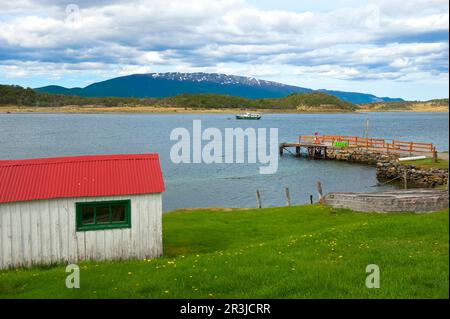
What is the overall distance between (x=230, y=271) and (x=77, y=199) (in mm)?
6865

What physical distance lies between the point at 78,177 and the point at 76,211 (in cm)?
126

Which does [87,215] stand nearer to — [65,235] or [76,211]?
[76,211]

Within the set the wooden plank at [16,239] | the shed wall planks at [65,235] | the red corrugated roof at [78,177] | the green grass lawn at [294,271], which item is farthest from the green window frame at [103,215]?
the green grass lawn at [294,271]

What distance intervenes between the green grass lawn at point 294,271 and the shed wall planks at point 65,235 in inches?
27.6

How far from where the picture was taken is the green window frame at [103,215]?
666 inches

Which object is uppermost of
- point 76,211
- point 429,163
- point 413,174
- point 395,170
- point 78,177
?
point 78,177

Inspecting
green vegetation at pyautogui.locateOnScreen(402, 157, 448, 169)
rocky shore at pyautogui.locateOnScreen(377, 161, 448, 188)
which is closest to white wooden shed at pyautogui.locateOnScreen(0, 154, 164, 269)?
rocky shore at pyautogui.locateOnScreen(377, 161, 448, 188)

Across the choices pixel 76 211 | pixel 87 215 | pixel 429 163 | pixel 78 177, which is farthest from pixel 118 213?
pixel 429 163

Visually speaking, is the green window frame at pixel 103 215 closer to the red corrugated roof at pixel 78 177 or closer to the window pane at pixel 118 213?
the window pane at pixel 118 213

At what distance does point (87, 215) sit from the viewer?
675 inches

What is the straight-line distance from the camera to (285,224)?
80.3 feet

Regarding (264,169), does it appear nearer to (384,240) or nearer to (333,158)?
(333,158)

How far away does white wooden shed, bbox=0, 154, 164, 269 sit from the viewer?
1637 centimetres

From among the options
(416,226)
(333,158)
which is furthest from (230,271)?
(333,158)
